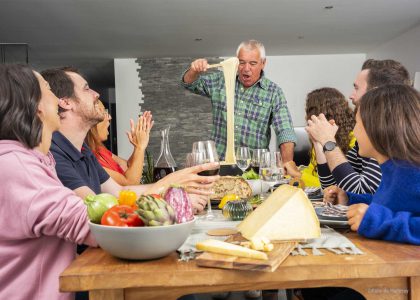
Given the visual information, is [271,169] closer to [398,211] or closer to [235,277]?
[398,211]

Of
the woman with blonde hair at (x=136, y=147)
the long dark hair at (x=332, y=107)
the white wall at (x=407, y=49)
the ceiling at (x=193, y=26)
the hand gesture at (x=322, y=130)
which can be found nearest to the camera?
the hand gesture at (x=322, y=130)

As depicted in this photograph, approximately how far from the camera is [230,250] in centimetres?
90

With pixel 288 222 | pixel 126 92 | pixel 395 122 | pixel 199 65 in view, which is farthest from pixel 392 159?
pixel 126 92

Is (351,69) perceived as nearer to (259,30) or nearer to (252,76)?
(259,30)

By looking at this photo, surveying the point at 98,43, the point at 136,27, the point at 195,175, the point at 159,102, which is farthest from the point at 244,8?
the point at 195,175

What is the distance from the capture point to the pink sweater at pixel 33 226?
1.01m

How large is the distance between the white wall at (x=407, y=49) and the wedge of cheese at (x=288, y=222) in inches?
284

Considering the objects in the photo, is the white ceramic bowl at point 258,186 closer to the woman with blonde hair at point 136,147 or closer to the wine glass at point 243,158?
the wine glass at point 243,158

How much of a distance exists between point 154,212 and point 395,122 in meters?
0.67

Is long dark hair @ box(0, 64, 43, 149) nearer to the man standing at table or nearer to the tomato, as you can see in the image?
the tomato

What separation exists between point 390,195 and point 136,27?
21.0 feet

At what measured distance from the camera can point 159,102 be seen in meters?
9.66

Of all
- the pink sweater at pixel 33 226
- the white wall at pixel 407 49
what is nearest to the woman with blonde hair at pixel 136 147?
the pink sweater at pixel 33 226

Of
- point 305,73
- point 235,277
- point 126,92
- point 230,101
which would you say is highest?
point 305,73
